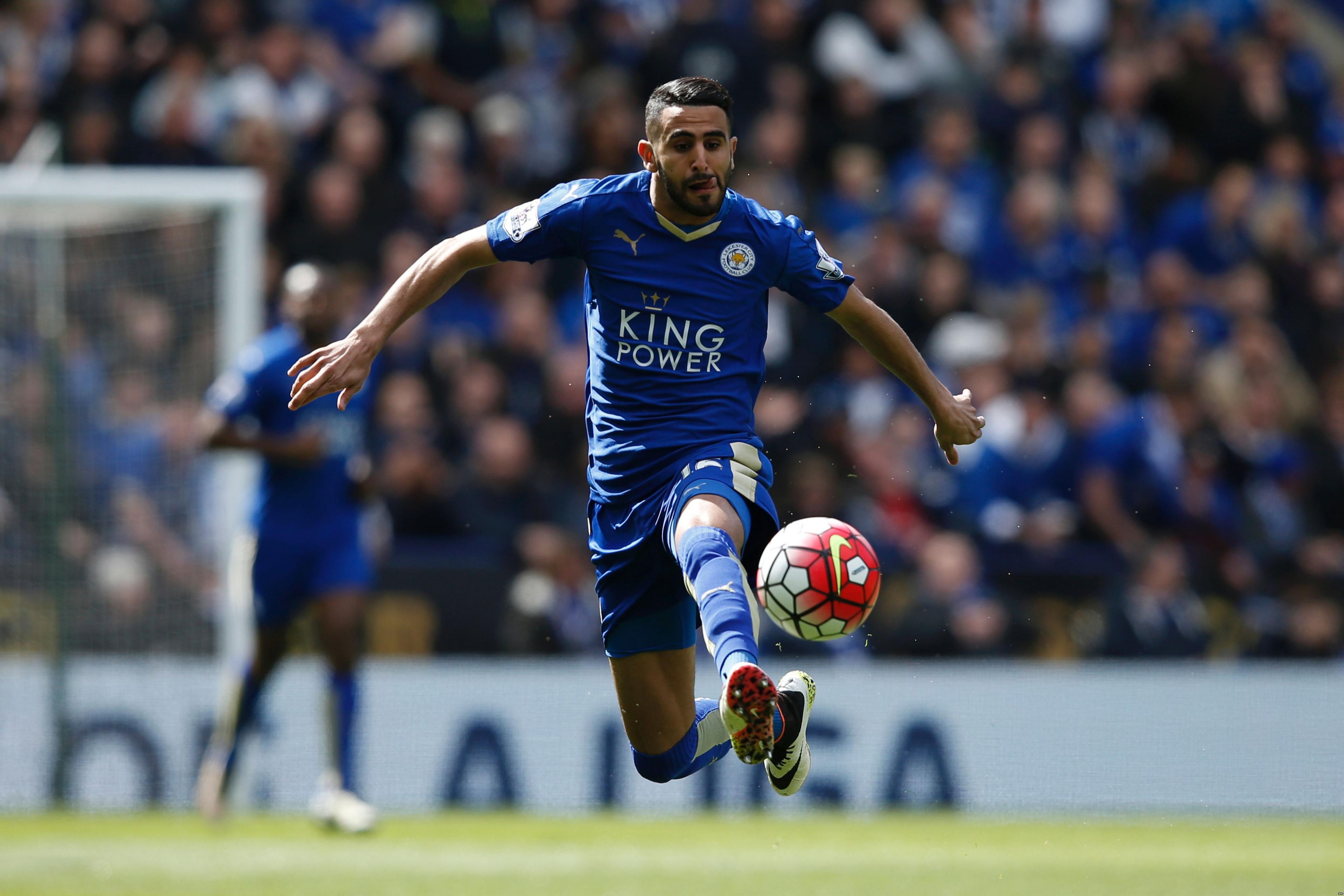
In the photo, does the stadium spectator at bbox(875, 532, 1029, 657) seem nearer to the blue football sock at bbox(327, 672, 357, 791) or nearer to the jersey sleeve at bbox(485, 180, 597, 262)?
the blue football sock at bbox(327, 672, 357, 791)

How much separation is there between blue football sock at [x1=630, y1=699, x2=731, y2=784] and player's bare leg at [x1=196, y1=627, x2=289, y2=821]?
3.42 m

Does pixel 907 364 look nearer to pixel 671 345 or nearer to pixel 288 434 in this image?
pixel 671 345

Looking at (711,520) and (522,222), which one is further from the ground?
(522,222)

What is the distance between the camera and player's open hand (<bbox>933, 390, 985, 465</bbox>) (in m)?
5.94

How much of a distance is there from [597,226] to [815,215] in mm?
7567

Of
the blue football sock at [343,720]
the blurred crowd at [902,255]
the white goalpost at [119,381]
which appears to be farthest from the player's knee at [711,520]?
the white goalpost at [119,381]

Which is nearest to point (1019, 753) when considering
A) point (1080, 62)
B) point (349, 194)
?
Answer: point (349, 194)

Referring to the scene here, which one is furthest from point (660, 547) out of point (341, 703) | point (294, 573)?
point (294, 573)

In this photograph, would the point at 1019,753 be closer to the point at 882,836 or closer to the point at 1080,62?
the point at 882,836

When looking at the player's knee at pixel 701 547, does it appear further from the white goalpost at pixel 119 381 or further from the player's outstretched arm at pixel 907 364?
the white goalpost at pixel 119 381

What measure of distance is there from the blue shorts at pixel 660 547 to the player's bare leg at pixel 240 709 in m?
3.55

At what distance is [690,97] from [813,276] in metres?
0.72

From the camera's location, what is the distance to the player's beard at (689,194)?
564cm

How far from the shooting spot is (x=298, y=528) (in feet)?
30.6
